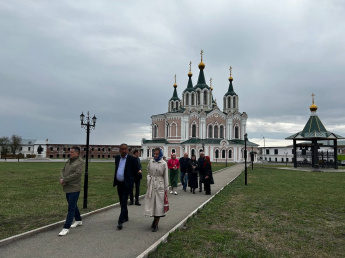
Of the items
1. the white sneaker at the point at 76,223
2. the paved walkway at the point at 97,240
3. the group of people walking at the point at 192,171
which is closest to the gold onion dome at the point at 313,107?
the group of people walking at the point at 192,171

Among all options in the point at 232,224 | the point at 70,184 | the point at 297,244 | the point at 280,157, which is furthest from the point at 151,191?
the point at 280,157

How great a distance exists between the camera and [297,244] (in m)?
5.32

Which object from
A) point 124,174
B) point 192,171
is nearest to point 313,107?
point 192,171

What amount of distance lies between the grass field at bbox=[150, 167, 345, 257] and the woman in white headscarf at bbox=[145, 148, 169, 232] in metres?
0.59

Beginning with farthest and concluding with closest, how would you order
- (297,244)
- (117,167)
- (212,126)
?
(212,126)
(117,167)
(297,244)

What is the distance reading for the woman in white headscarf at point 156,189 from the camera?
5953 millimetres

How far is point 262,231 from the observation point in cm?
620

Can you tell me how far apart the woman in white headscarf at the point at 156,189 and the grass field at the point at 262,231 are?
59 cm

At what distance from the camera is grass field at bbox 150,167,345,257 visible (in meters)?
4.90

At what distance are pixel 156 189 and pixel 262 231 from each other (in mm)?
2723

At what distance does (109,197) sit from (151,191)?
500 centimetres

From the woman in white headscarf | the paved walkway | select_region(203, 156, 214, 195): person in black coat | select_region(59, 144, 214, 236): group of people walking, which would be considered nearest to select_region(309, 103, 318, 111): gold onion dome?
select_region(203, 156, 214, 195): person in black coat

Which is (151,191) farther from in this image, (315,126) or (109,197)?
(315,126)

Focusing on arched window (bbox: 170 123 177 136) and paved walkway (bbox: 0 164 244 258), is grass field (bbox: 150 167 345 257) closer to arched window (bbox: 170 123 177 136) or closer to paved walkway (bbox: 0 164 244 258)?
paved walkway (bbox: 0 164 244 258)
